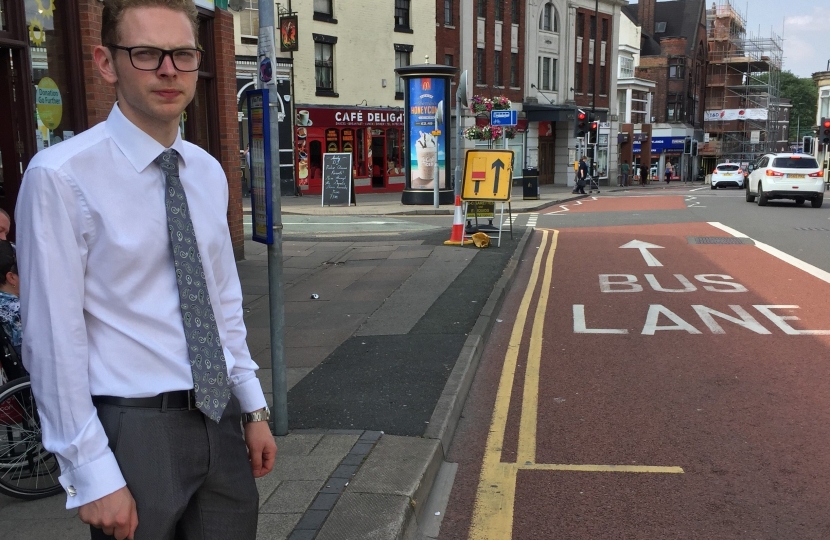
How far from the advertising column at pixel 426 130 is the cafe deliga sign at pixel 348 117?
886 cm

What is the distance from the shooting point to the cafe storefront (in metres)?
34.4

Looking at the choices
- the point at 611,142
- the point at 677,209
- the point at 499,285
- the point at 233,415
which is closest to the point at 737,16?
the point at 611,142

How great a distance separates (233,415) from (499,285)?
831cm

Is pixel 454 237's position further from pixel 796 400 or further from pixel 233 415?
pixel 233 415

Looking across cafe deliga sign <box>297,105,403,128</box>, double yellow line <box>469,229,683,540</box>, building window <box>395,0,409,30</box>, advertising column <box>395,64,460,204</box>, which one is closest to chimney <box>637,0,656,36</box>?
building window <box>395,0,409,30</box>

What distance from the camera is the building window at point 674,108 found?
75938mm

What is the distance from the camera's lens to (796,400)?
584cm

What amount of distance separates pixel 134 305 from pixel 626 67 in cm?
7008

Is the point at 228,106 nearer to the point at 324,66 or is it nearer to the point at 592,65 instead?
the point at 324,66

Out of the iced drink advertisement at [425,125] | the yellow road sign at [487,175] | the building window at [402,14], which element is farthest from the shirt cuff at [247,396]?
the building window at [402,14]

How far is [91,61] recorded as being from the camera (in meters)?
8.27

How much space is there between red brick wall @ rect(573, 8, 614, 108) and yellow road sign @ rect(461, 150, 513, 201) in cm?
3799

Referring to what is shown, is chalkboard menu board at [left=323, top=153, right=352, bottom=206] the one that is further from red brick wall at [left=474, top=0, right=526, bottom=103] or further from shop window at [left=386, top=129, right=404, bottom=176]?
red brick wall at [left=474, top=0, right=526, bottom=103]

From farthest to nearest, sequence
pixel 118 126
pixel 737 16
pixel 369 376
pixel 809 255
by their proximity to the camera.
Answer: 1. pixel 737 16
2. pixel 809 255
3. pixel 369 376
4. pixel 118 126
